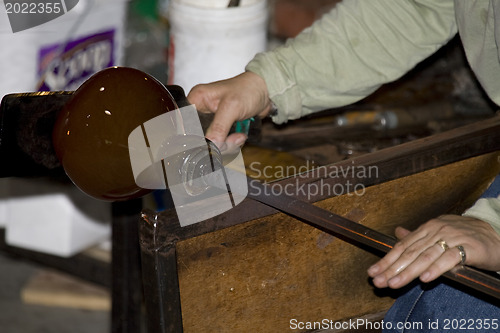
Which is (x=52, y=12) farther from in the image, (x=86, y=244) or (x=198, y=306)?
(x=198, y=306)

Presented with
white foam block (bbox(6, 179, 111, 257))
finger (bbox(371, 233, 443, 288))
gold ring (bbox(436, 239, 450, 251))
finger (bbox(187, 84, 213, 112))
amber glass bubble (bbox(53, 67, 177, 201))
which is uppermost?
amber glass bubble (bbox(53, 67, 177, 201))

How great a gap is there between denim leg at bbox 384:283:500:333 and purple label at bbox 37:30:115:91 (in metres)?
0.75

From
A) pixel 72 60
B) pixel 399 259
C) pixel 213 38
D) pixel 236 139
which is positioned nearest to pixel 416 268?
pixel 399 259

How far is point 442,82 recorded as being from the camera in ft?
4.61

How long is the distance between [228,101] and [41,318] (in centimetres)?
95

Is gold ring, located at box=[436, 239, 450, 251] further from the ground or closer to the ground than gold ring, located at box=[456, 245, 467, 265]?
further from the ground

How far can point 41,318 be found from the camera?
62.8 inches

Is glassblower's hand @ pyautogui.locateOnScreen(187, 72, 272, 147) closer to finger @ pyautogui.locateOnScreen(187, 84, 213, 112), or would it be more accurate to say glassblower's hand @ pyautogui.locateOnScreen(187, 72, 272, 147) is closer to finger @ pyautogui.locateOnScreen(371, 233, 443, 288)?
finger @ pyautogui.locateOnScreen(187, 84, 213, 112)

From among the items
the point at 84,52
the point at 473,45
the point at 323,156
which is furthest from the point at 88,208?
the point at 473,45

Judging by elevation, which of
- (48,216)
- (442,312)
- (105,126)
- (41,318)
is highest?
(105,126)

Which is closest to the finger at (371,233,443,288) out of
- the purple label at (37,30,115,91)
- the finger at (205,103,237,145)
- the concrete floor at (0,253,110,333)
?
the finger at (205,103,237,145)

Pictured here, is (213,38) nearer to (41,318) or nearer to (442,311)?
(442,311)

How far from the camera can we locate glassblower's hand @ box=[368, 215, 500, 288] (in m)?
0.73

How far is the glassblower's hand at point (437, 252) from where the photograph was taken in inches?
28.8
